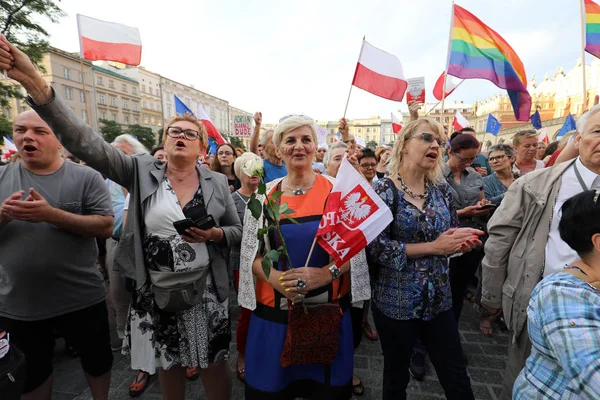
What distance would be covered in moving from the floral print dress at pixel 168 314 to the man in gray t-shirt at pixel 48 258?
16.3 inches

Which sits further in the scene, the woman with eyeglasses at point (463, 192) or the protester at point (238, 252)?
the woman with eyeglasses at point (463, 192)

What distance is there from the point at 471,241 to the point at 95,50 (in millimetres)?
6508

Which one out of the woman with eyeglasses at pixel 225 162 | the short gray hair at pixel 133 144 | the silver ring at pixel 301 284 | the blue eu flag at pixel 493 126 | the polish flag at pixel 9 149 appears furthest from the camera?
the blue eu flag at pixel 493 126

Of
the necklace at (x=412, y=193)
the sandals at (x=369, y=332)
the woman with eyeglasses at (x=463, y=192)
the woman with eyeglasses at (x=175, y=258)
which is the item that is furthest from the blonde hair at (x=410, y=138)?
the sandals at (x=369, y=332)

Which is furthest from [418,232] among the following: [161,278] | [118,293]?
[118,293]

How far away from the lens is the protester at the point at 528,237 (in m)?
1.91

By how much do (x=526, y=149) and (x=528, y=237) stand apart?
2.70 m

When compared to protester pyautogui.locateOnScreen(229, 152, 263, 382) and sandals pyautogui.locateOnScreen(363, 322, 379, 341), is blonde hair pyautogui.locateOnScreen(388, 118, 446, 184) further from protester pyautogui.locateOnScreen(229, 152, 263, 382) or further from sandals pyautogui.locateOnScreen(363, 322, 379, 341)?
sandals pyautogui.locateOnScreen(363, 322, 379, 341)

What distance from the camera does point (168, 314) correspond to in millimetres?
2109

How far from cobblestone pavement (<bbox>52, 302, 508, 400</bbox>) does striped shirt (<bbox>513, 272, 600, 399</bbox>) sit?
1.76m

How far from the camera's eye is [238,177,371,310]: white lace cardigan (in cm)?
198

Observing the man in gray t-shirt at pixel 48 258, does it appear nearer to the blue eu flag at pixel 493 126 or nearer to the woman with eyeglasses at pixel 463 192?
the woman with eyeglasses at pixel 463 192

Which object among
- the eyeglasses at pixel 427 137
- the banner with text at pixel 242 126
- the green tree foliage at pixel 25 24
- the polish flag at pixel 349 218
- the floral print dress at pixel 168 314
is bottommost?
the floral print dress at pixel 168 314

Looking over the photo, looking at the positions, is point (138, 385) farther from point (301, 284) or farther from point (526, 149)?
point (526, 149)
